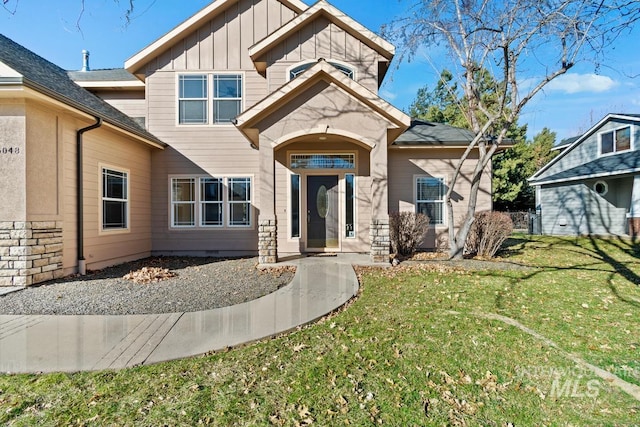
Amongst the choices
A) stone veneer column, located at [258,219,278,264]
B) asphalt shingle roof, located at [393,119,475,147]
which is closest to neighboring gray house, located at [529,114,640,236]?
asphalt shingle roof, located at [393,119,475,147]

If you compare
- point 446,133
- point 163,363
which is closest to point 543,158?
point 446,133

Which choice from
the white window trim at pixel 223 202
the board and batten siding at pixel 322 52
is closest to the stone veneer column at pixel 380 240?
the white window trim at pixel 223 202

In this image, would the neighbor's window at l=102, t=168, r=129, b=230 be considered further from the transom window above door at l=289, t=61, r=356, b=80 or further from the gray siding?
the gray siding

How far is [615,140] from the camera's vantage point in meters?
15.1

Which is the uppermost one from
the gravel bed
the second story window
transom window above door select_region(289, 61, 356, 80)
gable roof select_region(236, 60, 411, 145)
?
transom window above door select_region(289, 61, 356, 80)

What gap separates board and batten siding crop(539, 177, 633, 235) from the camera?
1446 centimetres

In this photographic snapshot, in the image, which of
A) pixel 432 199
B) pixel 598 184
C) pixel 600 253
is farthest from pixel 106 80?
pixel 598 184

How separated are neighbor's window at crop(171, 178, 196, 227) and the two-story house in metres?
0.05

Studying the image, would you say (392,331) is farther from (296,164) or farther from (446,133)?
(446,133)

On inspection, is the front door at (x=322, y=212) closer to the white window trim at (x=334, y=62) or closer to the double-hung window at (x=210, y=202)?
the double-hung window at (x=210, y=202)

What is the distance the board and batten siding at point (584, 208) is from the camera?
14.5m

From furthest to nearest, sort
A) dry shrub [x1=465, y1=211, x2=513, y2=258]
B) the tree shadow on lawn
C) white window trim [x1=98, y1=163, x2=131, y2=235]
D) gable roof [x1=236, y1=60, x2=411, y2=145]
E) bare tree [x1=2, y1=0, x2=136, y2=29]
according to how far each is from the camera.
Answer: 1. dry shrub [x1=465, y1=211, x2=513, y2=258]
2. white window trim [x1=98, y1=163, x2=131, y2=235]
3. gable roof [x1=236, y1=60, x2=411, y2=145]
4. the tree shadow on lawn
5. bare tree [x1=2, y1=0, x2=136, y2=29]

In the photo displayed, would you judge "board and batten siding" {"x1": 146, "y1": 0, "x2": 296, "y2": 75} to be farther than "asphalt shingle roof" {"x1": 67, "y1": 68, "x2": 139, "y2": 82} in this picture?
No

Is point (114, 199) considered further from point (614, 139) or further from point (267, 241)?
point (614, 139)
